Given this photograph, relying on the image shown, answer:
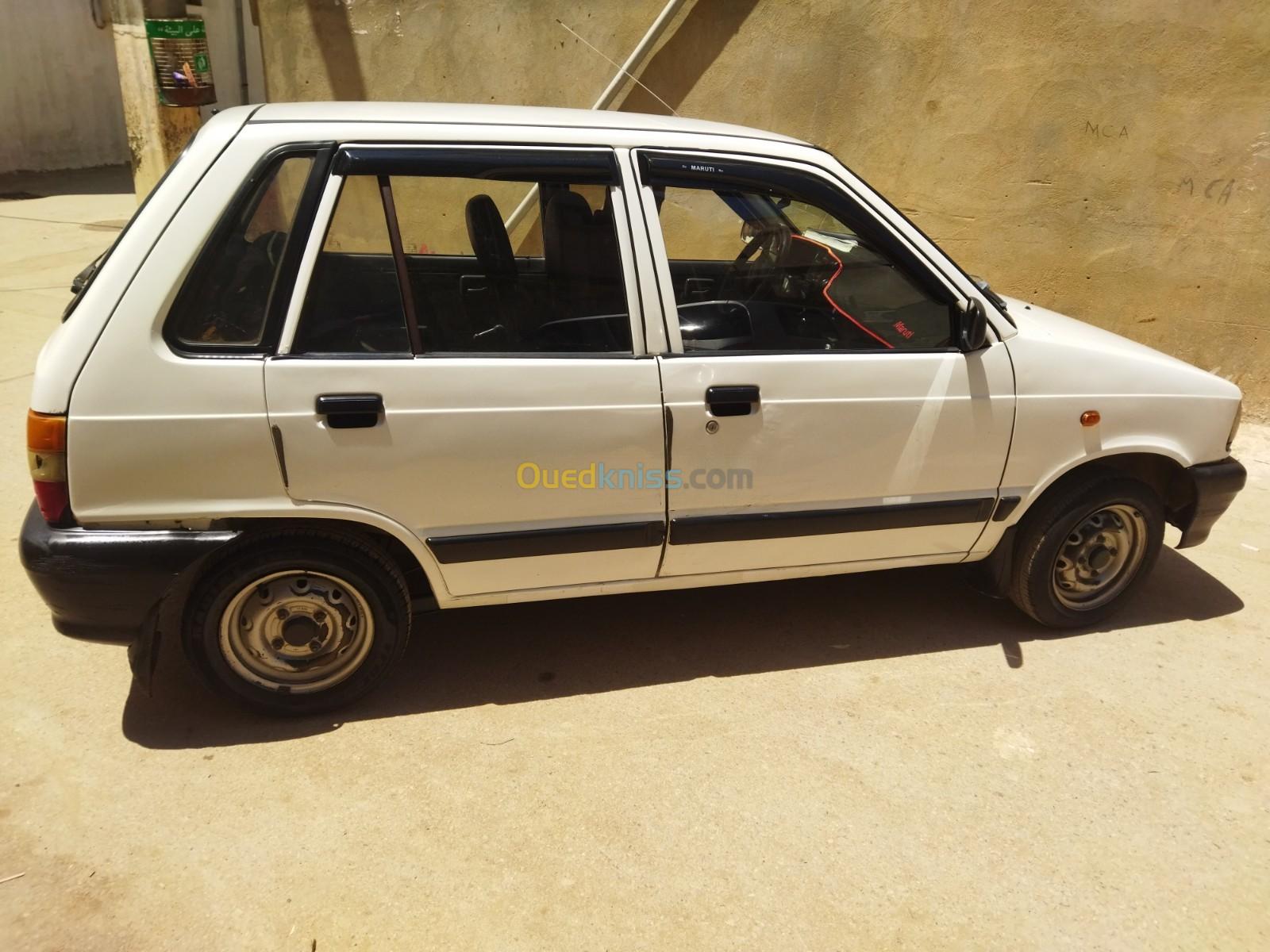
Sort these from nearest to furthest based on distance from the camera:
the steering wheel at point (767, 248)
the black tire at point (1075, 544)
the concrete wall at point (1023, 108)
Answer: the steering wheel at point (767, 248)
the black tire at point (1075, 544)
the concrete wall at point (1023, 108)

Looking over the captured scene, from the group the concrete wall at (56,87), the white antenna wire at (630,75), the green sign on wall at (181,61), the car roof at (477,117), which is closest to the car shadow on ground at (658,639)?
the car roof at (477,117)

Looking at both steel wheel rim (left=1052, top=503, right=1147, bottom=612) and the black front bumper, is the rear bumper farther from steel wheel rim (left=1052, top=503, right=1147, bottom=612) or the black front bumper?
the black front bumper

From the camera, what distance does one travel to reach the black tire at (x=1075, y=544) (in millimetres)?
3473

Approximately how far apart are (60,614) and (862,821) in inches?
93.0

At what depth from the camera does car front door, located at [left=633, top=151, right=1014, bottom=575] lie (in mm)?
2984

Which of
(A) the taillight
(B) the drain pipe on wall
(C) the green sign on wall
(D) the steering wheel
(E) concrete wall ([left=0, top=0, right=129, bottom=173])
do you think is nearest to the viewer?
(A) the taillight

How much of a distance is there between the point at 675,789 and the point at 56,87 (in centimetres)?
1484

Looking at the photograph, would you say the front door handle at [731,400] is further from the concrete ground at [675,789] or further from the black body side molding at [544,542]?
the concrete ground at [675,789]

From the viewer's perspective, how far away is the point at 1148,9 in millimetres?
5430

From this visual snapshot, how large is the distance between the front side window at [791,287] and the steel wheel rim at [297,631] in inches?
53.1

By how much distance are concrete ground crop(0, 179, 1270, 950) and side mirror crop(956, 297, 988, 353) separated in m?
1.17

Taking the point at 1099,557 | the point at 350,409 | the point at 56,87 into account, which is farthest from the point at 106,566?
the point at 56,87
